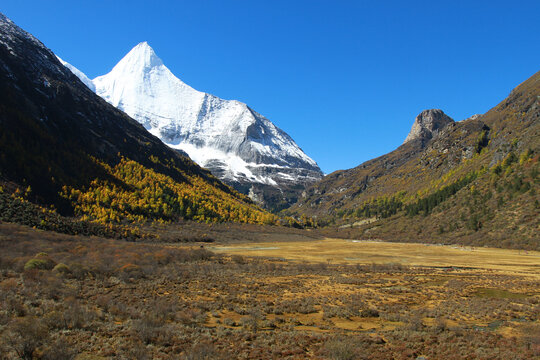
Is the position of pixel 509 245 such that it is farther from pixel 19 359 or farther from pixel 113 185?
pixel 113 185

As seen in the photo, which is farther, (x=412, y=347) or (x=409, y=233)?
(x=409, y=233)

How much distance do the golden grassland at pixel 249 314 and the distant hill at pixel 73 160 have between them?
55.7 meters

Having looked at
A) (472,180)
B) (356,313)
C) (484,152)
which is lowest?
(356,313)

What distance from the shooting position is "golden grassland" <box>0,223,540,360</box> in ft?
45.5

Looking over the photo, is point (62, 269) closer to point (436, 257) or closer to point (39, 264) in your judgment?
point (39, 264)

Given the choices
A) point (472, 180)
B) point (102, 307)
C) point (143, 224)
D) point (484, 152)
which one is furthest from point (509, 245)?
point (484, 152)

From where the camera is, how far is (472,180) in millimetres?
141250

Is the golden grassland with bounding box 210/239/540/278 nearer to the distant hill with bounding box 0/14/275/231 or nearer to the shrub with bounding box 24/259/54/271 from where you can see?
the shrub with bounding box 24/259/54/271

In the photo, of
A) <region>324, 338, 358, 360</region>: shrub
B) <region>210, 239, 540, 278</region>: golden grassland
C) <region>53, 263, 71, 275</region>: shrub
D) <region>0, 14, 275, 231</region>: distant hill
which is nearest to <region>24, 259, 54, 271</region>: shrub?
<region>53, 263, 71, 275</region>: shrub

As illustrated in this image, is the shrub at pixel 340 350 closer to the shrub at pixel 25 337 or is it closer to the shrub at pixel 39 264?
the shrub at pixel 25 337

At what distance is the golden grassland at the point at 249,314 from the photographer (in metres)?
13.9

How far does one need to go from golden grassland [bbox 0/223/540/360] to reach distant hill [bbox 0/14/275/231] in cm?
5568

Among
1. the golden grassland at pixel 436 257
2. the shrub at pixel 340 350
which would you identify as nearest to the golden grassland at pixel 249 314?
the shrub at pixel 340 350

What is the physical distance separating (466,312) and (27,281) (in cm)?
3224
